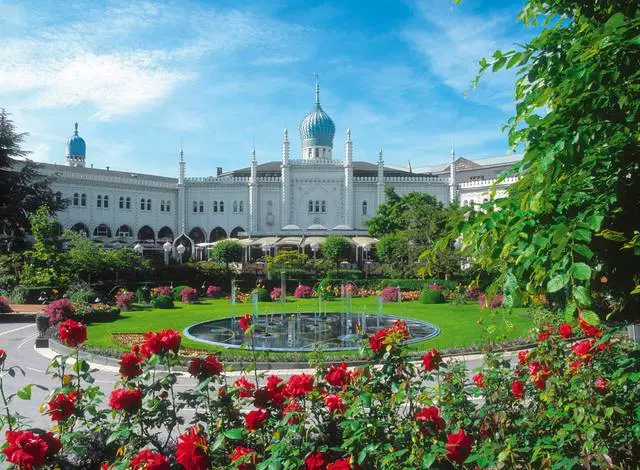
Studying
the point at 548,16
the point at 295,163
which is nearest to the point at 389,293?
the point at 548,16

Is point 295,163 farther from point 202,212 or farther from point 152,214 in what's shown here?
point 152,214

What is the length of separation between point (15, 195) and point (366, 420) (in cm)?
3553

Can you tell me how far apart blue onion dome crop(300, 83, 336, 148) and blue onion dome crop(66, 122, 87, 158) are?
992 inches

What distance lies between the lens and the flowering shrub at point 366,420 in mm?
2943

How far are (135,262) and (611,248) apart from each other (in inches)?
1038

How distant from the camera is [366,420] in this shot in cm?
327

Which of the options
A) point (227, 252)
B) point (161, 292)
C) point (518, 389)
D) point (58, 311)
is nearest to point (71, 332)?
point (518, 389)

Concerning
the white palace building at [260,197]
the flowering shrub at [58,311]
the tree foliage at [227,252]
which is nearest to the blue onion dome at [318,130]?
the white palace building at [260,197]

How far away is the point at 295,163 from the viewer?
5084cm

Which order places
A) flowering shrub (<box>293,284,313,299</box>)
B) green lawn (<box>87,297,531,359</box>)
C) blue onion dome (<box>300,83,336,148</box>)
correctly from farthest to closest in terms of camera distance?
blue onion dome (<box>300,83,336,148</box>) → flowering shrub (<box>293,284,313,299</box>) → green lawn (<box>87,297,531,359</box>)

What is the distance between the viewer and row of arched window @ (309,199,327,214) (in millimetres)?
50938

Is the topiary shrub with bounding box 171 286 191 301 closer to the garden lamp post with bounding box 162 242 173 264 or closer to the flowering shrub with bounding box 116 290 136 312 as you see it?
the flowering shrub with bounding box 116 290 136 312

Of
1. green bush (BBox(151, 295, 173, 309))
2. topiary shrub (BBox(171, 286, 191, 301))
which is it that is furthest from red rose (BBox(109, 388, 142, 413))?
topiary shrub (BBox(171, 286, 191, 301))

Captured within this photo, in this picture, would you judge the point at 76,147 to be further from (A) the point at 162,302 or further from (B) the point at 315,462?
(B) the point at 315,462
